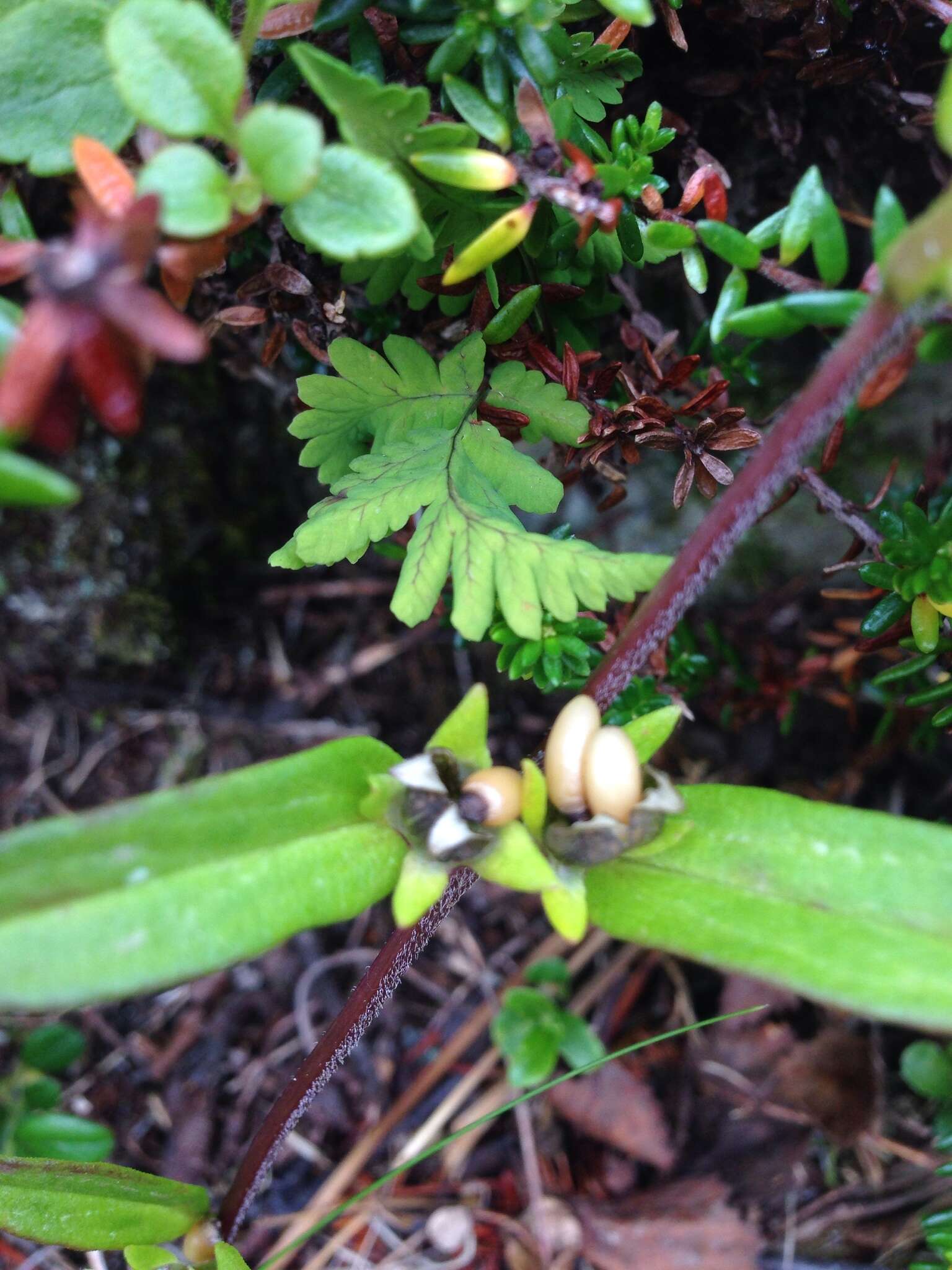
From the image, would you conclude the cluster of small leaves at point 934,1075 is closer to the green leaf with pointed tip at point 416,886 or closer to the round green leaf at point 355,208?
the green leaf with pointed tip at point 416,886

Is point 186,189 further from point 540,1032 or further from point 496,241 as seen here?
point 540,1032

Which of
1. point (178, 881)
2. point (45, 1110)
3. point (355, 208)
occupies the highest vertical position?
point (355, 208)

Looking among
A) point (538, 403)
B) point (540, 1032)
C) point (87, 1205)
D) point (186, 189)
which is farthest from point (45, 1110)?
point (186, 189)

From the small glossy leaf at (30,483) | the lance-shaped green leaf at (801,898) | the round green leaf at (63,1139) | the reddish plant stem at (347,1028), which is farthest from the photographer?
the round green leaf at (63,1139)

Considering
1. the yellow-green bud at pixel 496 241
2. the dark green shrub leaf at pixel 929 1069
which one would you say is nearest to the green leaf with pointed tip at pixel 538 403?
the yellow-green bud at pixel 496 241

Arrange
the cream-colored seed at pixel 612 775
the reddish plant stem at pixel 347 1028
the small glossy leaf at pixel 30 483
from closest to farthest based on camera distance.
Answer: the small glossy leaf at pixel 30 483, the cream-colored seed at pixel 612 775, the reddish plant stem at pixel 347 1028

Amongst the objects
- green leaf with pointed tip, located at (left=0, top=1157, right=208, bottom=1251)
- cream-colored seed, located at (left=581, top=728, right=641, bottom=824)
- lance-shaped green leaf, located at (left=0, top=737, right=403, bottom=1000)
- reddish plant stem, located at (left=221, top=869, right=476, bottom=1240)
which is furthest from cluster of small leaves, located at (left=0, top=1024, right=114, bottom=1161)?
cream-colored seed, located at (left=581, top=728, right=641, bottom=824)
